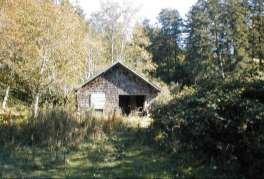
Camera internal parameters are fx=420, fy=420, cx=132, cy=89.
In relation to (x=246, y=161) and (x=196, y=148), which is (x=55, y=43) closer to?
(x=196, y=148)

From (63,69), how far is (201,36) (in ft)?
124

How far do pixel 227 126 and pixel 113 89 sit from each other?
996 inches

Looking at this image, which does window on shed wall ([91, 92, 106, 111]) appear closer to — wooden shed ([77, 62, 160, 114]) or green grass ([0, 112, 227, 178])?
wooden shed ([77, 62, 160, 114])

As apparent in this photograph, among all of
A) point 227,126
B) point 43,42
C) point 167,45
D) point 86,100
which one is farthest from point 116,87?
point 167,45

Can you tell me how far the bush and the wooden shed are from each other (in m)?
21.0

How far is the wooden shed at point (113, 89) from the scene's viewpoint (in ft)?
112

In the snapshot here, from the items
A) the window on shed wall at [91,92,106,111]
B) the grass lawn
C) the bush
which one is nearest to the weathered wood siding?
the window on shed wall at [91,92,106,111]

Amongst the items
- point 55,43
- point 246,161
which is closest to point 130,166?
point 246,161

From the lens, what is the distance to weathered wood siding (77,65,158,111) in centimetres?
3425

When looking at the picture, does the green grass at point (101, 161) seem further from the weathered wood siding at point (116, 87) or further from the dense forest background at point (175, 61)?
the weathered wood siding at point (116, 87)

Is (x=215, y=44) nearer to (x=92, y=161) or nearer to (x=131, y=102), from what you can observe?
(x=131, y=102)

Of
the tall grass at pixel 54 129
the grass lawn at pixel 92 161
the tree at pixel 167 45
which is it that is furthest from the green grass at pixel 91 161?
the tree at pixel 167 45

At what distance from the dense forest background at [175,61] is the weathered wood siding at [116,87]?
151cm

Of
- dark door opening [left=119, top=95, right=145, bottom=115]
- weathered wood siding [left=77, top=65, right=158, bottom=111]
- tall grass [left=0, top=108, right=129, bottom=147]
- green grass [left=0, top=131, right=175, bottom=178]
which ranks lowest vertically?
green grass [left=0, top=131, right=175, bottom=178]
